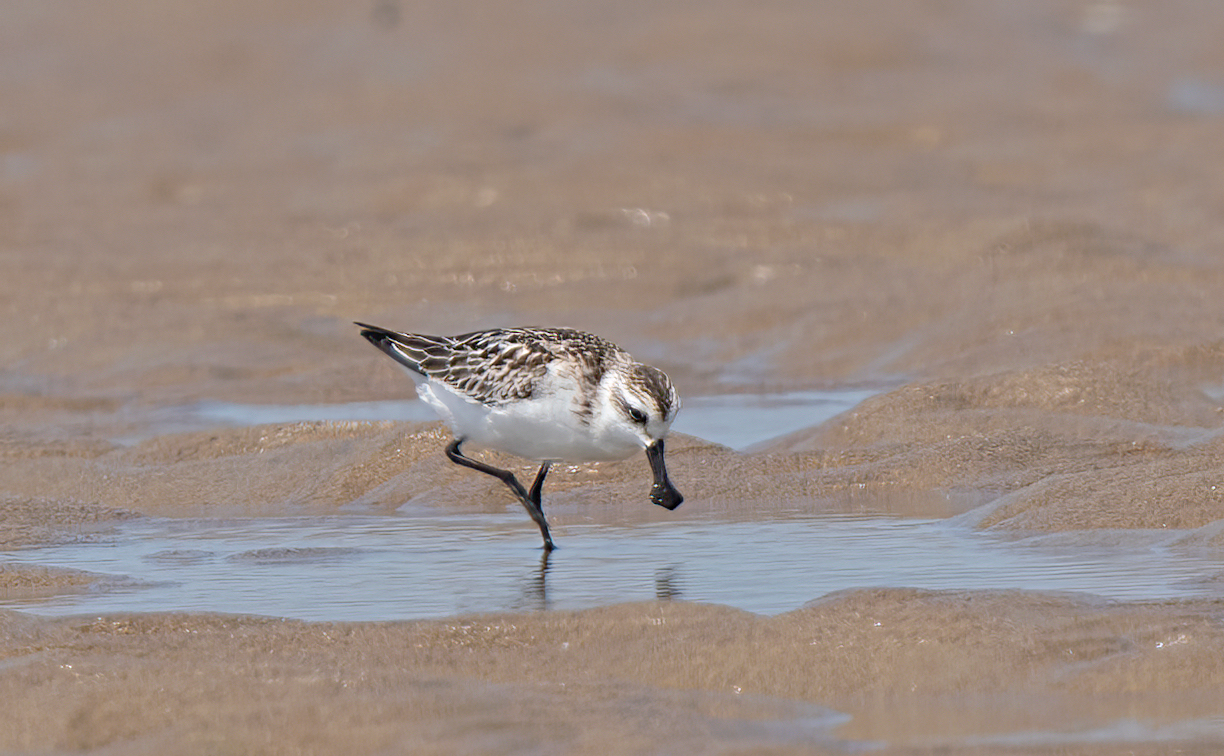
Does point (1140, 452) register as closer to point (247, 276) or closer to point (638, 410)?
point (638, 410)

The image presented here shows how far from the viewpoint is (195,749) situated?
516 cm

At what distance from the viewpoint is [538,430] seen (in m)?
7.99

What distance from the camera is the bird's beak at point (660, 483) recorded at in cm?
768

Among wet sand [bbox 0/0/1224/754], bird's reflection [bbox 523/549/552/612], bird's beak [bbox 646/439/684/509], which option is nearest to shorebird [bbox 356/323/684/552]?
bird's beak [bbox 646/439/684/509]

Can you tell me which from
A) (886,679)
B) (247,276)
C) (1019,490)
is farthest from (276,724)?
(247,276)

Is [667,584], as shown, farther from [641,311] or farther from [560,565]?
[641,311]

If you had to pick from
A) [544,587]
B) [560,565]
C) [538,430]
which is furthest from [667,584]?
[538,430]

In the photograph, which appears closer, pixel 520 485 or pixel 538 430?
pixel 538 430

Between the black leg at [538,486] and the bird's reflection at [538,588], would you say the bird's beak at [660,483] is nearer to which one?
the bird's reflection at [538,588]

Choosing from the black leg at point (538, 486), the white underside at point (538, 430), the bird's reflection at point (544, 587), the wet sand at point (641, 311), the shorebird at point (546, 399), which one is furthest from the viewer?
the black leg at point (538, 486)

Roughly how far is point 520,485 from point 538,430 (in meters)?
0.49

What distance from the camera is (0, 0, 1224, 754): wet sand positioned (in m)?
5.54

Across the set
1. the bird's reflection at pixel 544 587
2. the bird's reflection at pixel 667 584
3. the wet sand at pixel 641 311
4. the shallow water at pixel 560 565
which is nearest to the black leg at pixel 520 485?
the shallow water at pixel 560 565

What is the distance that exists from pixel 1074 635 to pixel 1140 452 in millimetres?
3621
